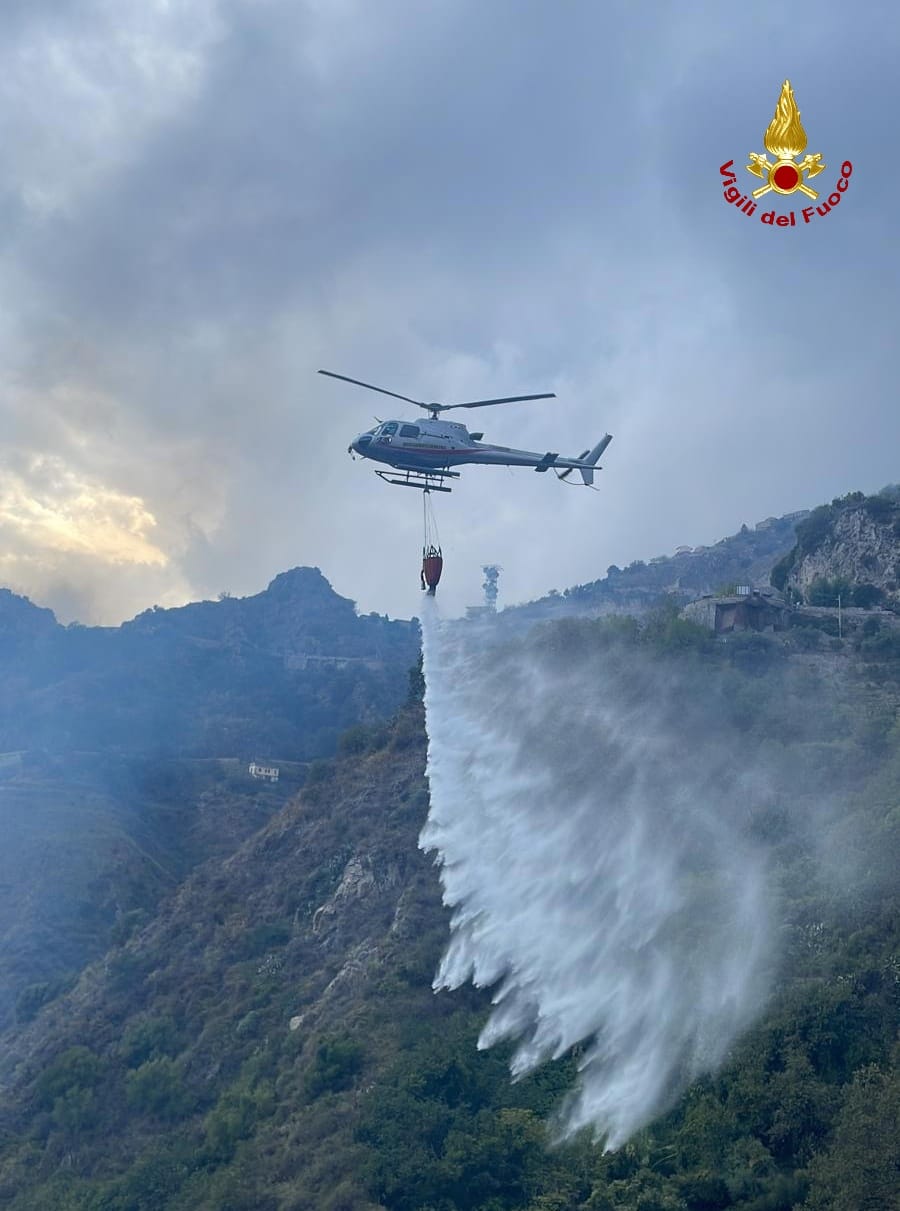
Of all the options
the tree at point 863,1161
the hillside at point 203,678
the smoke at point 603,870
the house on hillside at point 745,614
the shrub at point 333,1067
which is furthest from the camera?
the hillside at point 203,678

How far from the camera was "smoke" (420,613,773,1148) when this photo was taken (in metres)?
49.6

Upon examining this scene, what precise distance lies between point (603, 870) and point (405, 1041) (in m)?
12.6

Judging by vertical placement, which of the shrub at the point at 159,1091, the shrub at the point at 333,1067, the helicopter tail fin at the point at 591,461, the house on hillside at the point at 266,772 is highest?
the helicopter tail fin at the point at 591,461

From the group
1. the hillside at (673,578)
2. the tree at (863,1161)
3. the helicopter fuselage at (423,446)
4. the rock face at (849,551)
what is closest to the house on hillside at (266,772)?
the hillside at (673,578)

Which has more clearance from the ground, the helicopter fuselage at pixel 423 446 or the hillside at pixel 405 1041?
the helicopter fuselage at pixel 423 446

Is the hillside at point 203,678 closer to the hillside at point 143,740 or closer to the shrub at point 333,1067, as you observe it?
the hillside at point 143,740

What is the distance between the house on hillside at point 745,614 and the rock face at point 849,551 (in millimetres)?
7401

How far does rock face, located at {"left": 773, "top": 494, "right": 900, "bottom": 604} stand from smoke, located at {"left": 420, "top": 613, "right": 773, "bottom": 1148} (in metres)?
26.9

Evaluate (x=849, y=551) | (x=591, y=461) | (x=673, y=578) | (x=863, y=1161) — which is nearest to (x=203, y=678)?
(x=673, y=578)

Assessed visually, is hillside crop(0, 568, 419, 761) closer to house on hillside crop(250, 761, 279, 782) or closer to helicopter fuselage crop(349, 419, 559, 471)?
house on hillside crop(250, 761, 279, 782)

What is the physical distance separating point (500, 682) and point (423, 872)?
62.4 feet

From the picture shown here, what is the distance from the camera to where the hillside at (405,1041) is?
143 ft

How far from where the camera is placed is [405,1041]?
185 feet

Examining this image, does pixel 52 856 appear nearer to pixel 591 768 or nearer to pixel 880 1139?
pixel 591 768
